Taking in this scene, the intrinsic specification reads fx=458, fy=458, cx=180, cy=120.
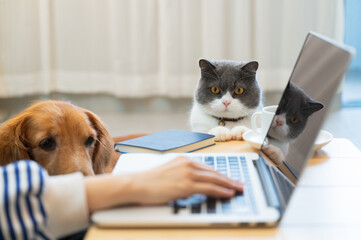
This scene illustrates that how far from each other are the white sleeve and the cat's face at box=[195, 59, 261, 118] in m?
1.02

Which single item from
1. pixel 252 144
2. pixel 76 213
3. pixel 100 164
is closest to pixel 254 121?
pixel 252 144

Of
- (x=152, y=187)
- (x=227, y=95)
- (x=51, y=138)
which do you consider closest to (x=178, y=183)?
(x=152, y=187)

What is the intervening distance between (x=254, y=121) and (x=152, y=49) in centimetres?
218

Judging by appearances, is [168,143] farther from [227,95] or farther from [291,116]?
[227,95]

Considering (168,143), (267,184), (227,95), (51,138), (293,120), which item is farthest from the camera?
(227,95)

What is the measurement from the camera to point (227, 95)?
1.74 m

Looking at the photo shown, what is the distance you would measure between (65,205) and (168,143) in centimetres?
52

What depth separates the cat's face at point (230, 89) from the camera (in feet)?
5.70

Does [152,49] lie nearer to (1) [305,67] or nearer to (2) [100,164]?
(2) [100,164]

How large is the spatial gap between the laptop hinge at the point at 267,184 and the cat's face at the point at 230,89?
25.4 inches

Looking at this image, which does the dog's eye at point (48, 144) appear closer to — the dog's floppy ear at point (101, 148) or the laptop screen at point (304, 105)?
the dog's floppy ear at point (101, 148)

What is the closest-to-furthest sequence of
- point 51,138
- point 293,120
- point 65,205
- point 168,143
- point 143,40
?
point 65,205, point 293,120, point 168,143, point 51,138, point 143,40

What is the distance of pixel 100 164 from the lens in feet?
5.06

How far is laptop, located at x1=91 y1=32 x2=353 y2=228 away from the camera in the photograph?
0.76 meters
